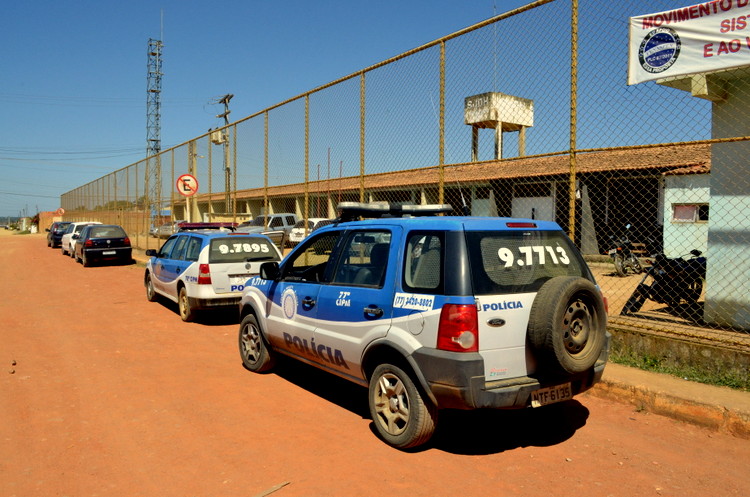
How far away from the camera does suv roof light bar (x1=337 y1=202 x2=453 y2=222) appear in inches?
201

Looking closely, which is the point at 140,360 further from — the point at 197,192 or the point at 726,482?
the point at 197,192

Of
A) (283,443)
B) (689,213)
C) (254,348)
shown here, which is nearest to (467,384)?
(283,443)

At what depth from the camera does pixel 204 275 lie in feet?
28.0

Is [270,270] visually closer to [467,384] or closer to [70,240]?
[467,384]

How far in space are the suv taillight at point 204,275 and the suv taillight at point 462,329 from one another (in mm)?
5796

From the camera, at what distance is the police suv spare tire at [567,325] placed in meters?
3.69

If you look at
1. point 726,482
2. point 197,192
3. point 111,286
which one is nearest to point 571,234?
point 726,482

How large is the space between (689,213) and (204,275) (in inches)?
624

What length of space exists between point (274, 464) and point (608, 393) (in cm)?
335

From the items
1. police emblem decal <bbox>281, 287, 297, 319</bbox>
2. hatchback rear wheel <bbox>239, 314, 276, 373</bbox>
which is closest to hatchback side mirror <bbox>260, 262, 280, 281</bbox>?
police emblem decal <bbox>281, 287, 297, 319</bbox>

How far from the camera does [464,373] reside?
3.58 m

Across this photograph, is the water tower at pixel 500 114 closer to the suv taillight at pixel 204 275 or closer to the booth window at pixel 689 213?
the suv taillight at pixel 204 275

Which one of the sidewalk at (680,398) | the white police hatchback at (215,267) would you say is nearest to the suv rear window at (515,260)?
the sidewalk at (680,398)

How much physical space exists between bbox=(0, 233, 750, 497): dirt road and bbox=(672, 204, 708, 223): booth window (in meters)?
14.8
